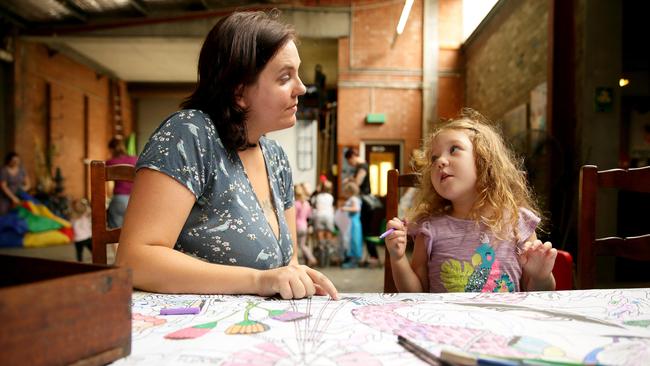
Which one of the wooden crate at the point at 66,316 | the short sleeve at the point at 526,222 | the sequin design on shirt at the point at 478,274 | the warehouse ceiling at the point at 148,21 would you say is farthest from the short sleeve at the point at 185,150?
the warehouse ceiling at the point at 148,21

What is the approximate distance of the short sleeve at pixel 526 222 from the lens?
58.6 inches

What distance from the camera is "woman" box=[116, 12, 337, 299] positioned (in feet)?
3.18

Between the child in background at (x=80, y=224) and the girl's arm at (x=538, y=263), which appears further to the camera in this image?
the child in background at (x=80, y=224)

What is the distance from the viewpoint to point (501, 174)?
1.53 meters

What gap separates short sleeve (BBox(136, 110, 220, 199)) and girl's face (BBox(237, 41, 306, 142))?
4.7 inches

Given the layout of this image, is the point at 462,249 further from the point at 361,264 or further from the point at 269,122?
the point at 361,264

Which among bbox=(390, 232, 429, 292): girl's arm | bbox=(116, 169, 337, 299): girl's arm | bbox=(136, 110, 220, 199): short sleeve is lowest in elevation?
bbox=(390, 232, 429, 292): girl's arm

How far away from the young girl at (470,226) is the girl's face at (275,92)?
Result: 1.61 feet

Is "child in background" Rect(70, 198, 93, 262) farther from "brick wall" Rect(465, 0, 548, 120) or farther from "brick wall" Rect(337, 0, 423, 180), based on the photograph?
"brick wall" Rect(465, 0, 548, 120)

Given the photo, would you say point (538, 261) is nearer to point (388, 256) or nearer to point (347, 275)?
point (388, 256)

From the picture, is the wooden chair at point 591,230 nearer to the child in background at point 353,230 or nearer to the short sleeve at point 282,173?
the short sleeve at point 282,173

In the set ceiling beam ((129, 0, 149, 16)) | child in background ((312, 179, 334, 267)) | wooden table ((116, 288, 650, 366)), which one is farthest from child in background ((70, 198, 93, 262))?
wooden table ((116, 288, 650, 366))

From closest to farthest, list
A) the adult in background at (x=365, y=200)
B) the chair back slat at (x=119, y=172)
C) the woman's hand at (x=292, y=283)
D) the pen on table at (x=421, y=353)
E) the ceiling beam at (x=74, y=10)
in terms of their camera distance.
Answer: the pen on table at (x=421, y=353) → the woman's hand at (x=292, y=283) → the chair back slat at (x=119, y=172) → the adult in background at (x=365, y=200) → the ceiling beam at (x=74, y=10)

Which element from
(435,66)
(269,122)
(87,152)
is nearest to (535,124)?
(435,66)
